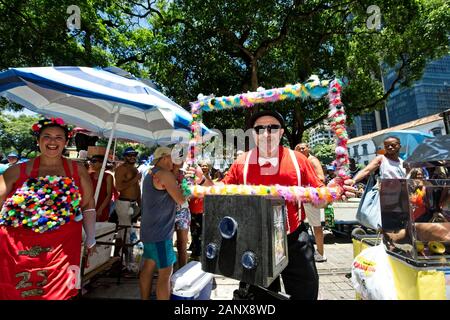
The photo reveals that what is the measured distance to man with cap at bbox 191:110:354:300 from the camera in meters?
1.99

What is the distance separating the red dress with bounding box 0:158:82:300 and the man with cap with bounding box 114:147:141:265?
98.5 inches

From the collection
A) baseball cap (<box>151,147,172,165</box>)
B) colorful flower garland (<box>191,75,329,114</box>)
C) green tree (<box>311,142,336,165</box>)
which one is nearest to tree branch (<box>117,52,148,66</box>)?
green tree (<box>311,142,336,165</box>)

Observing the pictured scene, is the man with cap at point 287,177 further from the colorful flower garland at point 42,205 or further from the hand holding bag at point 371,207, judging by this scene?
the hand holding bag at point 371,207

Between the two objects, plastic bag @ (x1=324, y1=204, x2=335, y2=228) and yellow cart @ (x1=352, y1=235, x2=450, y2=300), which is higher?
plastic bag @ (x1=324, y1=204, x2=335, y2=228)

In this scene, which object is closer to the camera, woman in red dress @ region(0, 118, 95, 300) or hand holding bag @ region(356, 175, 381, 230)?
woman in red dress @ region(0, 118, 95, 300)

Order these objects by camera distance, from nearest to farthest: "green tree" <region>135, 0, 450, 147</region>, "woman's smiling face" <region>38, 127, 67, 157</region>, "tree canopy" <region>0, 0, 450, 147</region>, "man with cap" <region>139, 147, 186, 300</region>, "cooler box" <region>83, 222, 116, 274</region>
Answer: "woman's smiling face" <region>38, 127, 67, 157</region> → "man with cap" <region>139, 147, 186, 300</region> → "cooler box" <region>83, 222, 116, 274</region> → "tree canopy" <region>0, 0, 450, 147</region> → "green tree" <region>135, 0, 450, 147</region>

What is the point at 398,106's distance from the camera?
86.6m

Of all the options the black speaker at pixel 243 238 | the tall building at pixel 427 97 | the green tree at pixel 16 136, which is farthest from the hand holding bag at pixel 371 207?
the tall building at pixel 427 97

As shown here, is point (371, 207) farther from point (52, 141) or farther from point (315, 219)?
point (52, 141)

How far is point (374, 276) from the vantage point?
216 centimetres

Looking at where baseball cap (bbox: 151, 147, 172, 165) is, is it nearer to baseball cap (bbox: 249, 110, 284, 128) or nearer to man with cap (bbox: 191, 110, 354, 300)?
man with cap (bbox: 191, 110, 354, 300)

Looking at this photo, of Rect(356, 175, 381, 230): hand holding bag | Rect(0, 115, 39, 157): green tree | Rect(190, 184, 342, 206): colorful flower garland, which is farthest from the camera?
Rect(0, 115, 39, 157): green tree

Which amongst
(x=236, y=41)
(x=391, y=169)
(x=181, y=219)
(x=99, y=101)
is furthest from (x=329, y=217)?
(x=236, y=41)
